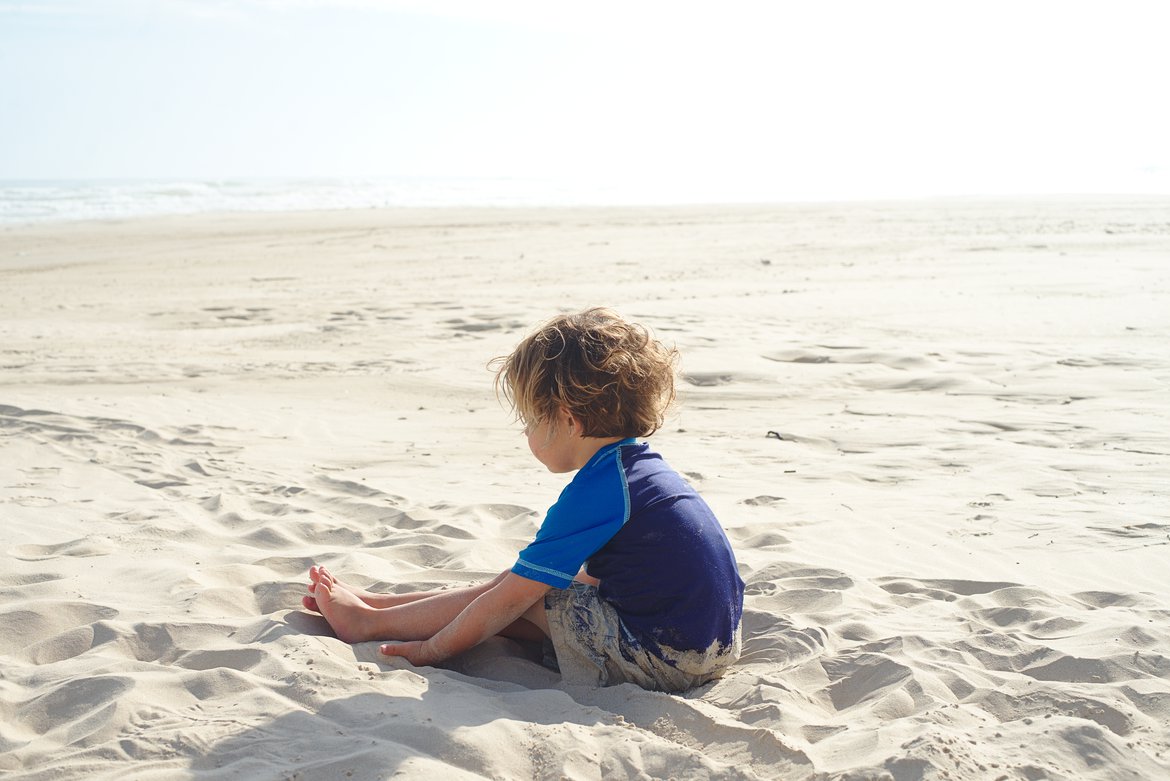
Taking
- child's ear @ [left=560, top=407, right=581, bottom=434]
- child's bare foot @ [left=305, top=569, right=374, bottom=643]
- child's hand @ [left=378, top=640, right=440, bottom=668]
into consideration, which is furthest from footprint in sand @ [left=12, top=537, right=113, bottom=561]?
child's ear @ [left=560, top=407, right=581, bottom=434]

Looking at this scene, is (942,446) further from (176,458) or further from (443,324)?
(443,324)

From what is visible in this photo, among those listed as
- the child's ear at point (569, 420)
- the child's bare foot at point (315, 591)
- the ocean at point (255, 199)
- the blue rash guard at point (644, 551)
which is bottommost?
the child's bare foot at point (315, 591)

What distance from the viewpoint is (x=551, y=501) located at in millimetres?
4477

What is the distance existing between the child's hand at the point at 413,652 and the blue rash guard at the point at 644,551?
373 millimetres

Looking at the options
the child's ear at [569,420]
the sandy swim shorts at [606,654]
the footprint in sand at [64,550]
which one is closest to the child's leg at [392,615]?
the sandy swim shorts at [606,654]

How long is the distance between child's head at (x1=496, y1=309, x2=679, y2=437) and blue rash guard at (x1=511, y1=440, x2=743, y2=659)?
10cm

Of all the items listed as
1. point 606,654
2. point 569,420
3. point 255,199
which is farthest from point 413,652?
point 255,199

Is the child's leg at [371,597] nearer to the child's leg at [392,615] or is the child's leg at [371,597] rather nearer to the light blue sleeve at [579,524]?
the child's leg at [392,615]

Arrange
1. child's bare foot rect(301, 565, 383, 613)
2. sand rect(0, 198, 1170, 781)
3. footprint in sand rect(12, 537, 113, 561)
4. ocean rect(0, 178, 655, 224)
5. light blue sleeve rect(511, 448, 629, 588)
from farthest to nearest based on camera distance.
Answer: ocean rect(0, 178, 655, 224) → footprint in sand rect(12, 537, 113, 561) → child's bare foot rect(301, 565, 383, 613) → light blue sleeve rect(511, 448, 629, 588) → sand rect(0, 198, 1170, 781)

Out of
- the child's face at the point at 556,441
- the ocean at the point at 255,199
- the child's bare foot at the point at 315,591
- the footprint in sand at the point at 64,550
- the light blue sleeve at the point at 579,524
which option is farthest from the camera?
the ocean at the point at 255,199

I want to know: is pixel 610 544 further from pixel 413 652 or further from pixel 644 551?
pixel 413 652

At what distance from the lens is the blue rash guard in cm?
261

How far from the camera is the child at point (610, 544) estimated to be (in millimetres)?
2621

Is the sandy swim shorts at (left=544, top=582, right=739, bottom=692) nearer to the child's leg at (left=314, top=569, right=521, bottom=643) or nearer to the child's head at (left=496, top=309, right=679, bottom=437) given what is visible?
the child's leg at (left=314, top=569, right=521, bottom=643)
